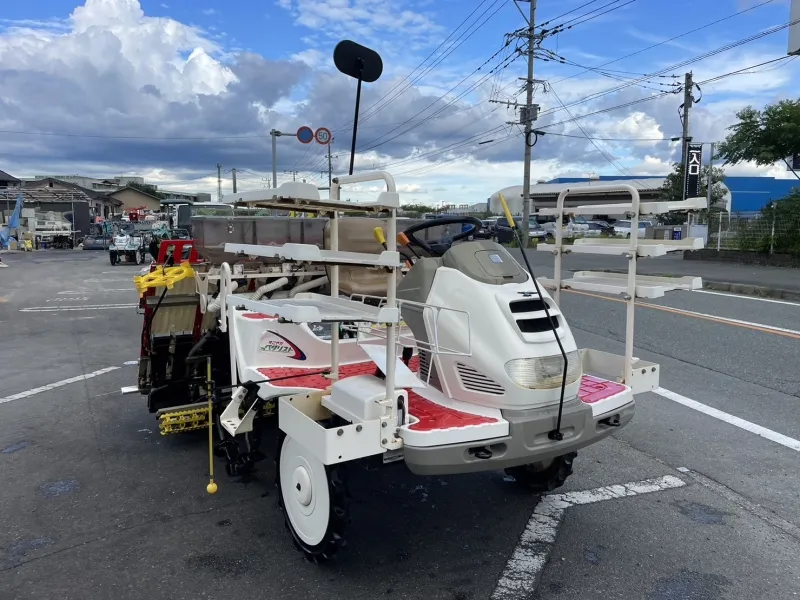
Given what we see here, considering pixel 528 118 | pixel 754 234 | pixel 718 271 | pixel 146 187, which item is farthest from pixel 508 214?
pixel 146 187

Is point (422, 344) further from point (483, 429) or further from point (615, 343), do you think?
point (615, 343)

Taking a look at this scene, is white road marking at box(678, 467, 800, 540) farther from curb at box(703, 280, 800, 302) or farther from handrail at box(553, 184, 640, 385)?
curb at box(703, 280, 800, 302)

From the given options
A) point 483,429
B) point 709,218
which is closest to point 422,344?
point 483,429

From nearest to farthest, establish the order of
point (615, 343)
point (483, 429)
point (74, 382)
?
point (483, 429), point (74, 382), point (615, 343)

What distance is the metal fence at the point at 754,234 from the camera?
18.3 m

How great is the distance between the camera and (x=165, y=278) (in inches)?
199

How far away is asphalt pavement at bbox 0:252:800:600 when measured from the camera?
9.83 ft

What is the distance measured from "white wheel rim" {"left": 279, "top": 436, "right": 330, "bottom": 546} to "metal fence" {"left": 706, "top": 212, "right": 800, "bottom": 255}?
19349 mm

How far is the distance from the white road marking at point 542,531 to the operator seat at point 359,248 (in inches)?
80.9

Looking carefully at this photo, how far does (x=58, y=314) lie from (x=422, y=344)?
11.3m

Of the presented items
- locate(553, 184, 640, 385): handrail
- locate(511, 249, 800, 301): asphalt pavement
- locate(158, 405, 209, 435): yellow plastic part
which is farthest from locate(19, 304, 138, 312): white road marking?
locate(553, 184, 640, 385): handrail

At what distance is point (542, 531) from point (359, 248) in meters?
2.52

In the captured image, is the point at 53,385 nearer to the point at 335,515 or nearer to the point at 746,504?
A: the point at 335,515

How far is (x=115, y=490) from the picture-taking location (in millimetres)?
4121
